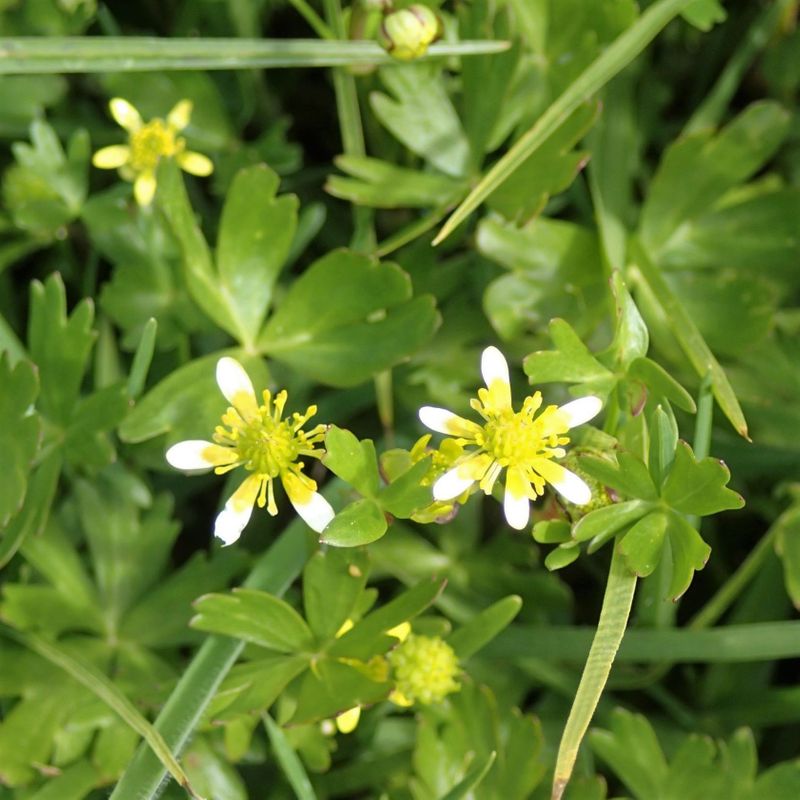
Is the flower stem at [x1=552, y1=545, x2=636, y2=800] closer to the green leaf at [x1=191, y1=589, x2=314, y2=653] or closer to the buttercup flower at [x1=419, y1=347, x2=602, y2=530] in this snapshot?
the buttercup flower at [x1=419, y1=347, x2=602, y2=530]

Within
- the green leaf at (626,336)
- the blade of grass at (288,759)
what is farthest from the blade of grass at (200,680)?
the green leaf at (626,336)

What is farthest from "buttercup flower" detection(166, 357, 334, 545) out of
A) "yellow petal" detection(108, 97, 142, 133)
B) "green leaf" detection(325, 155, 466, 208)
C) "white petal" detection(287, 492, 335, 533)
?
"yellow petal" detection(108, 97, 142, 133)

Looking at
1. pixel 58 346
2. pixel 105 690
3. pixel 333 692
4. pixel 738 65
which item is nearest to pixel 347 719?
pixel 333 692

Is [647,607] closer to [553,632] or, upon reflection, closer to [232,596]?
[553,632]

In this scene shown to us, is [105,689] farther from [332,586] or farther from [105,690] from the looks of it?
[332,586]

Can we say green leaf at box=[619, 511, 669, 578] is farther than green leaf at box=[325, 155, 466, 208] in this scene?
No

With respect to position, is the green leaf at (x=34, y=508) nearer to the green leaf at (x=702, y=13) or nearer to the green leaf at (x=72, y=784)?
the green leaf at (x=72, y=784)
